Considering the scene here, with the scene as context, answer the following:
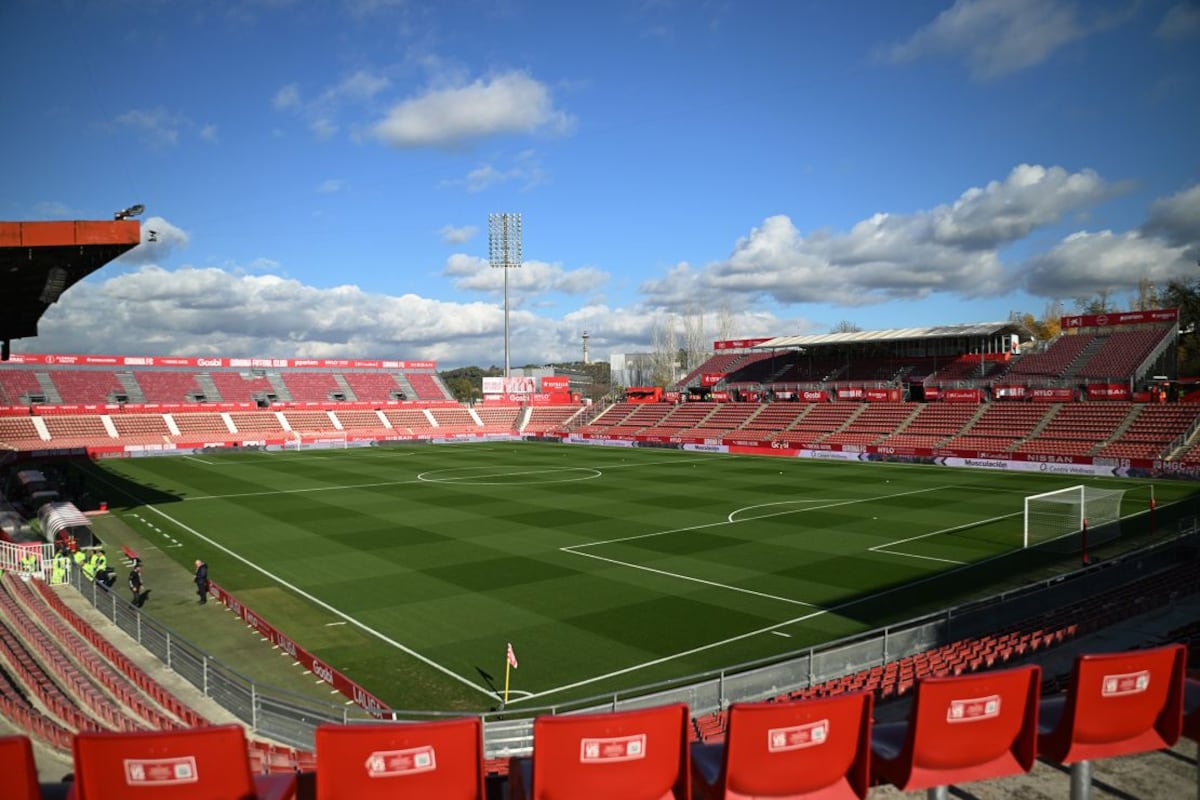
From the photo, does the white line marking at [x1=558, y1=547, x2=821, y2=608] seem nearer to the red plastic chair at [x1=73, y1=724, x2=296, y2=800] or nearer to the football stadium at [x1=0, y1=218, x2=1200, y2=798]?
the football stadium at [x1=0, y1=218, x2=1200, y2=798]

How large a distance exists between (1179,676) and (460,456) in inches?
2602

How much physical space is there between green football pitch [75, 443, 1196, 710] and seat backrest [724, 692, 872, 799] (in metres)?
12.0

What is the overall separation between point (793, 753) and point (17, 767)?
3.99m

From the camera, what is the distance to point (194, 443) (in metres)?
73.7

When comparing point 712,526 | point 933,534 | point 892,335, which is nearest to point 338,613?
point 712,526

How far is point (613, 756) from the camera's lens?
13.7 ft

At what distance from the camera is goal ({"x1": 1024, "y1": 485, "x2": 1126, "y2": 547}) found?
29.8 meters

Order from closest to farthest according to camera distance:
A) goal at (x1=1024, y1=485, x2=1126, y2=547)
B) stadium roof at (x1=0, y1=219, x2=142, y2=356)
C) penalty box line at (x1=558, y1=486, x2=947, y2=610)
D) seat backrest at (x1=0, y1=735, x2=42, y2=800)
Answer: seat backrest at (x1=0, y1=735, x2=42, y2=800)
stadium roof at (x1=0, y1=219, x2=142, y2=356)
penalty box line at (x1=558, y1=486, x2=947, y2=610)
goal at (x1=1024, y1=485, x2=1126, y2=547)

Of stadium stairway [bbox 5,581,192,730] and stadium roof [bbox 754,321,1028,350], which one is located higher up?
stadium roof [bbox 754,321,1028,350]

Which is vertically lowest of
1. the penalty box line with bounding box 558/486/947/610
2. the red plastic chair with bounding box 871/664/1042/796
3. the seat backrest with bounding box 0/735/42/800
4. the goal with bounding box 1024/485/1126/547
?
the penalty box line with bounding box 558/486/947/610

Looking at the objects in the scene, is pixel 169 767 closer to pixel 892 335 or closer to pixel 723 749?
pixel 723 749

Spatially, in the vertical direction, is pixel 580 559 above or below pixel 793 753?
below

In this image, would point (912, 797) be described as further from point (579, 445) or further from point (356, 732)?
point (579, 445)

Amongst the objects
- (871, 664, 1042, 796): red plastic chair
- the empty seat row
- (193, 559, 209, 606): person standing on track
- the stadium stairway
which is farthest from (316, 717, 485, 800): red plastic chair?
(193, 559, 209, 606): person standing on track
